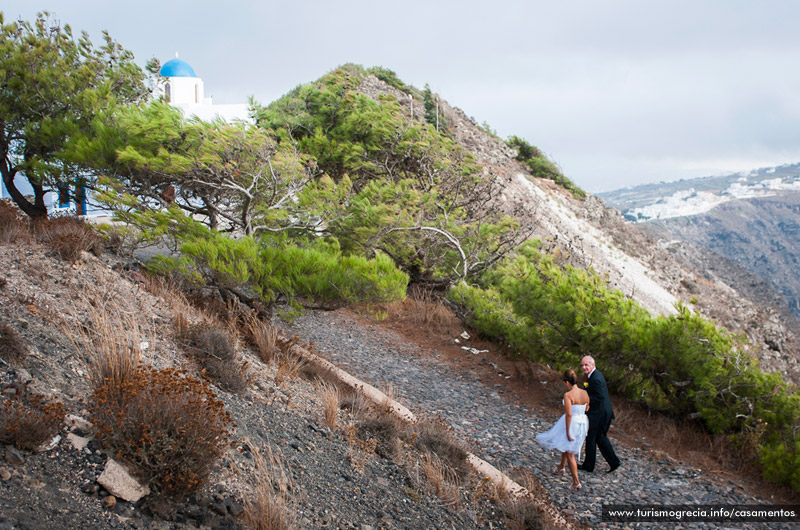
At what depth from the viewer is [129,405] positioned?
3.03 metres

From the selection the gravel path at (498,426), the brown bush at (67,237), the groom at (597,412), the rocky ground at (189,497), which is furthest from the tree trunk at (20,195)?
the groom at (597,412)

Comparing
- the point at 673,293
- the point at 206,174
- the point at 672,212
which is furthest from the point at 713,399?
the point at 672,212

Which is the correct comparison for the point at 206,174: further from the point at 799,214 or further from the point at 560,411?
the point at 799,214

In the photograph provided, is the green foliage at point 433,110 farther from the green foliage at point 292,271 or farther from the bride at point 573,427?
the bride at point 573,427

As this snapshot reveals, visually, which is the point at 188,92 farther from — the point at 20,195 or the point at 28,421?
the point at 28,421

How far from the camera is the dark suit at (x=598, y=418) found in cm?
523

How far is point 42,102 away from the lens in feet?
31.9

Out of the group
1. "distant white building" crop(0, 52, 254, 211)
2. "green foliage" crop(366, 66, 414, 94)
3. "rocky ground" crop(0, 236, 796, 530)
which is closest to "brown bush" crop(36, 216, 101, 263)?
"rocky ground" crop(0, 236, 796, 530)

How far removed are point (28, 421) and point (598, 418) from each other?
4670 mm

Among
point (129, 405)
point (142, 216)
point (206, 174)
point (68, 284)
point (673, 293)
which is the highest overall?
point (206, 174)

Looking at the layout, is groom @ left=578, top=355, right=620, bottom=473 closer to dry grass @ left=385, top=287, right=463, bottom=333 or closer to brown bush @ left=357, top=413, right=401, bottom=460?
brown bush @ left=357, top=413, right=401, bottom=460

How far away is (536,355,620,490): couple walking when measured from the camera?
507 cm

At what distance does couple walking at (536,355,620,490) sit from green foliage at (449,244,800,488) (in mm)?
1490

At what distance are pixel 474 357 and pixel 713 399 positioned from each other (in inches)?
153
